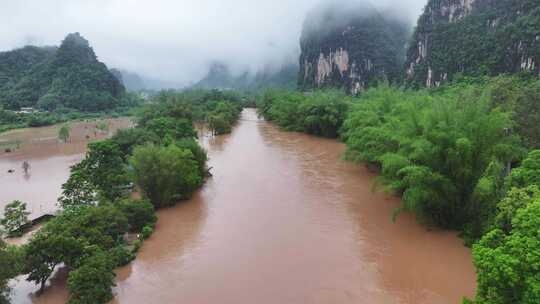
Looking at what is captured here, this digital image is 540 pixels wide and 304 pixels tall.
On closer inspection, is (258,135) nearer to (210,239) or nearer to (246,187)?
(246,187)

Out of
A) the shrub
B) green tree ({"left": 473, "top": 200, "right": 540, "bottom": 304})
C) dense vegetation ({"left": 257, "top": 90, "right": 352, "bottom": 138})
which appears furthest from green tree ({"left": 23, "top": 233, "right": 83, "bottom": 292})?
dense vegetation ({"left": 257, "top": 90, "right": 352, "bottom": 138})

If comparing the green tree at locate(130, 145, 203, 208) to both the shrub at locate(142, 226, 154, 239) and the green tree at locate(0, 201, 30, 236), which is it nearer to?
the shrub at locate(142, 226, 154, 239)

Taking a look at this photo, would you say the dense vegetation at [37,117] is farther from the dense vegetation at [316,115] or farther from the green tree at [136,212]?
the green tree at [136,212]

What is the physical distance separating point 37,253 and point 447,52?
54.5m

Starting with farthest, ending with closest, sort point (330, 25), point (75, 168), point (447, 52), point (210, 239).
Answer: point (330, 25) < point (447, 52) < point (75, 168) < point (210, 239)

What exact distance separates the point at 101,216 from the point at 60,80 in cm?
6495

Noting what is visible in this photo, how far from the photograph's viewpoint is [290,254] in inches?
473

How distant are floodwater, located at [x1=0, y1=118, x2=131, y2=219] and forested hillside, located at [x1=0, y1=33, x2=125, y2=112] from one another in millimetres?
17906

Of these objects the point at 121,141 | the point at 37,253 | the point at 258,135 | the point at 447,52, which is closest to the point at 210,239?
the point at 37,253

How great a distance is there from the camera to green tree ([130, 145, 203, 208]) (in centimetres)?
1602

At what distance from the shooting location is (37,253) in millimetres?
9781

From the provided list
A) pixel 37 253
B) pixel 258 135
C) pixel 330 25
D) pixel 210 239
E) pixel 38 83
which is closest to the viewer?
pixel 37 253

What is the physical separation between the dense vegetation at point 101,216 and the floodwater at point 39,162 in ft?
11.7

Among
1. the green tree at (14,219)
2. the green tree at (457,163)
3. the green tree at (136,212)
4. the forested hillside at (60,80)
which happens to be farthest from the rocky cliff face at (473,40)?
the forested hillside at (60,80)
